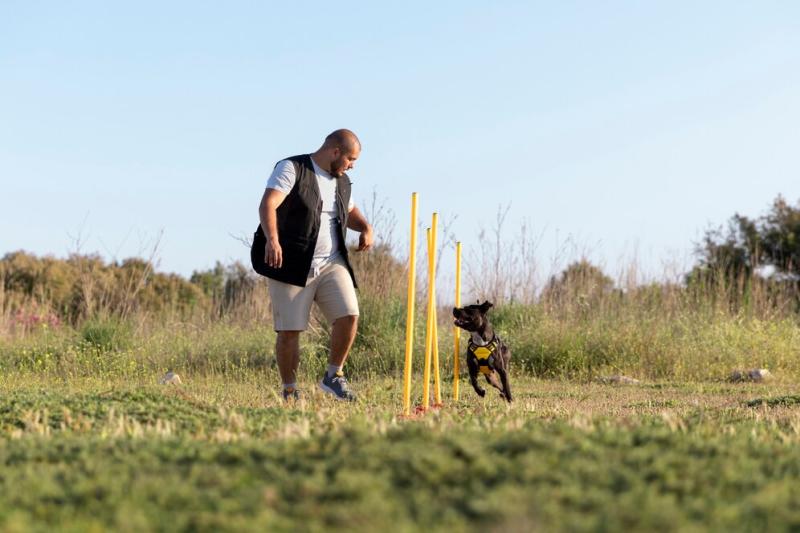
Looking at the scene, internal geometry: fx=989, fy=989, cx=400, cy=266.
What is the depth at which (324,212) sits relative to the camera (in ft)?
25.9

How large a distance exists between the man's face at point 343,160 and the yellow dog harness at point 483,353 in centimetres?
185

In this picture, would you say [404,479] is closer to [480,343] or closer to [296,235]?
[296,235]

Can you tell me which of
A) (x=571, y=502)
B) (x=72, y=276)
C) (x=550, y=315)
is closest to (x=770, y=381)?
(x=550, y=315)

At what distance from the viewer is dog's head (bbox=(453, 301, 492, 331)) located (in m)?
8.27

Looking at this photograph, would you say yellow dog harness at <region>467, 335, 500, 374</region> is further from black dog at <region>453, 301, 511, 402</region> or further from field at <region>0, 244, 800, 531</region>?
field at <region>0, 244, 800, 531</region>

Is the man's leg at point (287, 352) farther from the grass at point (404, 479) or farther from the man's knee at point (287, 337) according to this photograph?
the grass at point (404, 479)

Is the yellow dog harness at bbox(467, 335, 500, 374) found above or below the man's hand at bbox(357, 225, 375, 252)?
below

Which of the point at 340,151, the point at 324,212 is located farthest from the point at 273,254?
the point at 340,151

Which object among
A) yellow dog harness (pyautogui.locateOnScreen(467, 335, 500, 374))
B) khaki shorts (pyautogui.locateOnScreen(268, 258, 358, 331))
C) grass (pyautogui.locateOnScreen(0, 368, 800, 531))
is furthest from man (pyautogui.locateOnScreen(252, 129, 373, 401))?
grass (pyautogui.locateOnScreen(0, 368, 800, 531))

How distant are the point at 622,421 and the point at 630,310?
8208 millimetres

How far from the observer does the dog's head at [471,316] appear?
8266mm

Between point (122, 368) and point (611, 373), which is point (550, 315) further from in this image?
point (122, 368)

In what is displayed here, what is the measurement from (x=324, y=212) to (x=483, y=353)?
5.90 feet

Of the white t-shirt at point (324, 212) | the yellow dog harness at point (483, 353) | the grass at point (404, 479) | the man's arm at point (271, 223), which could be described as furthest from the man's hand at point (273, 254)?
the grass at point (404, 479)
